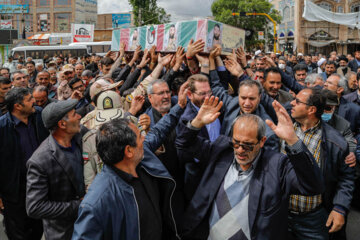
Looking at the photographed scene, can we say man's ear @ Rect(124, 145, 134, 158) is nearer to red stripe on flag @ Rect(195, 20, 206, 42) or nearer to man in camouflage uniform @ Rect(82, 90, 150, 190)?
man in camouflage uniform @ Rect(82, 90, 150, 190)

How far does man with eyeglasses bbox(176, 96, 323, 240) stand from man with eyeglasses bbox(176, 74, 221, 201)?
0.26 meters

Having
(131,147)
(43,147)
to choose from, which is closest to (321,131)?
(131,147)

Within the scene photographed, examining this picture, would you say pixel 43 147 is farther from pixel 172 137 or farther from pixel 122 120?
pixel 172 137

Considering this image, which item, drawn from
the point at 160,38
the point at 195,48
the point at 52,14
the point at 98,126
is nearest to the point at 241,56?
the point at 195,48

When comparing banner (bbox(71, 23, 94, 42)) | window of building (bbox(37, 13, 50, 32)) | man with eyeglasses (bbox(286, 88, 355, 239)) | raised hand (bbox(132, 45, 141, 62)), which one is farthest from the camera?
window of building (bbox(37, 13, 50, 32))

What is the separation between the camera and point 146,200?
2107 mm

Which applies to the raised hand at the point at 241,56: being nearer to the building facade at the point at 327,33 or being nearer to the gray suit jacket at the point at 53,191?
the gray suit jacket at the point at 53,191

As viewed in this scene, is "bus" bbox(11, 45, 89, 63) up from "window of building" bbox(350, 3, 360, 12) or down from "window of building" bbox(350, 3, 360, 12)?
down

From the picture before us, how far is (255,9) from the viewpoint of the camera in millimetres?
42375

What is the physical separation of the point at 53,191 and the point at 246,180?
1.56 meters

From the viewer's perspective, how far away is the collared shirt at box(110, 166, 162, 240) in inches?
80.4

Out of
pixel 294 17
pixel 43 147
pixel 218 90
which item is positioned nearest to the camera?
pixel 43 147

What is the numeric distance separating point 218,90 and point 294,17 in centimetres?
4105

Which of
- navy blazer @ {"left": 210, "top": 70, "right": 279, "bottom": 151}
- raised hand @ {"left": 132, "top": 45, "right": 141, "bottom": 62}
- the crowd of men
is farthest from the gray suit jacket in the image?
raised hand @ {"left": 132, "top": 45, "right": 141, "bottom": 62}
